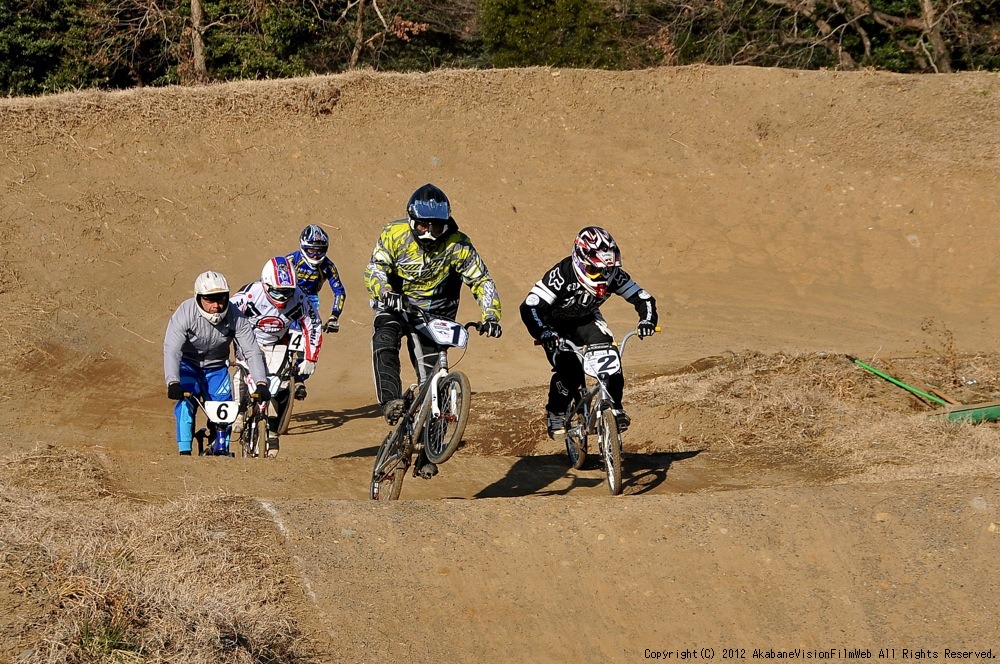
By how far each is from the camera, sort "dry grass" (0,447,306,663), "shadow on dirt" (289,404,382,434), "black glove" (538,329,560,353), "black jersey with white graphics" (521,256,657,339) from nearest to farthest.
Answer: "dry grass" (0,447,306,663)
"black glove" (538,329,560,353)
"black jersey with white graphics" (521,256,657,339)
"shadow on dirt" (289,404,382,434)

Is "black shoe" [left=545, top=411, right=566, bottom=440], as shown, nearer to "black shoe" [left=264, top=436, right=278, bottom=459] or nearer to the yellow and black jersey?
the yellow and black jersey

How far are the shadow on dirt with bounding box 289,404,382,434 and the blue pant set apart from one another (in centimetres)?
369

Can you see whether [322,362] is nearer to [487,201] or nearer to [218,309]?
[487,201]

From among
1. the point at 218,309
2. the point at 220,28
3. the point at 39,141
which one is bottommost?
the point at 218,309

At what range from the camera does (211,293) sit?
9.44 m

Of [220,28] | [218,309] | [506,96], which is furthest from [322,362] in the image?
[220,28]

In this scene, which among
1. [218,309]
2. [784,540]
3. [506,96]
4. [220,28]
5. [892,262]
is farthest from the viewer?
[220,28]

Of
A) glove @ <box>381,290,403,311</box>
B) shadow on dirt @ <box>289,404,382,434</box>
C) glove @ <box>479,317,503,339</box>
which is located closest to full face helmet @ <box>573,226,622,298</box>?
glove @ <box>479,317,503,339</box>

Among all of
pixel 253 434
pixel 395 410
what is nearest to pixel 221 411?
pixel 253 434

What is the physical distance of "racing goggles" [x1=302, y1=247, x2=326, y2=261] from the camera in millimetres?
12578

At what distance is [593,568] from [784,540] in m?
1.39

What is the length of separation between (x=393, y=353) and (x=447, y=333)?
69cm

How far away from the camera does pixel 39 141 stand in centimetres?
2227

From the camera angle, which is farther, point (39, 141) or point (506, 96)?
point (506, 96)
